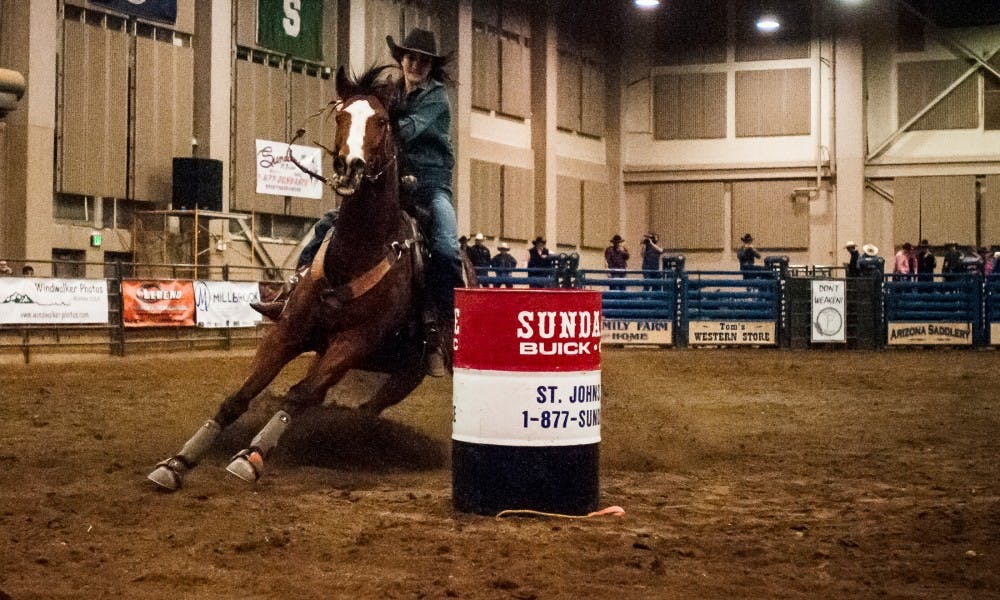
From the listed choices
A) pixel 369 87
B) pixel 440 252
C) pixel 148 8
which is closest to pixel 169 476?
pixel 440 252

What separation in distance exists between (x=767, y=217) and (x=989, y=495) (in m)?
30.2

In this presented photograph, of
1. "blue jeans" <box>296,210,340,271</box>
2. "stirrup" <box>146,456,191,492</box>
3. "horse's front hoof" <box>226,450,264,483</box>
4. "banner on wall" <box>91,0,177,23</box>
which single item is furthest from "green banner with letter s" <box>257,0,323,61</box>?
"stirrup" <box>146,456,191,492</box>

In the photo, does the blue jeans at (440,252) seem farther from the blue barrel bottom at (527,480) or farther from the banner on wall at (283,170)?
the banner on wall at (283,170)

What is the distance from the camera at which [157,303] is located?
18.2 meters

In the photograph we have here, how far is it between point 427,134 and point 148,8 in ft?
56.6

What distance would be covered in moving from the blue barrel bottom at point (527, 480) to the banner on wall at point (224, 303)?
13.7 metres

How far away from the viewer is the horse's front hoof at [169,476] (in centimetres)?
603

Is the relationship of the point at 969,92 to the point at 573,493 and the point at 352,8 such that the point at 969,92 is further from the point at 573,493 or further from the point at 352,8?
the point at 573,493

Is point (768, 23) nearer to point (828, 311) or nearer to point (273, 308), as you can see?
point (828, 311)

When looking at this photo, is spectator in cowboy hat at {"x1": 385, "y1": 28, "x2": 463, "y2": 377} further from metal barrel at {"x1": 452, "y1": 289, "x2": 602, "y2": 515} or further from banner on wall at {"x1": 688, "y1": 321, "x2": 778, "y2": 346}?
banner on wall at {"x1": 688, "y1": 321, "x2": 778, "y2": 346}

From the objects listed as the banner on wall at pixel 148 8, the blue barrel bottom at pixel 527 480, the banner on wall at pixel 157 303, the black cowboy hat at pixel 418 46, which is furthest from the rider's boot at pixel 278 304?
the banner on wall at pixel 148 8

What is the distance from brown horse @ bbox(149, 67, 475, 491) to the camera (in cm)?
646

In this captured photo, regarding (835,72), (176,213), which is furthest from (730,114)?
(176,213)

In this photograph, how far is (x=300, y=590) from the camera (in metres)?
3.96
